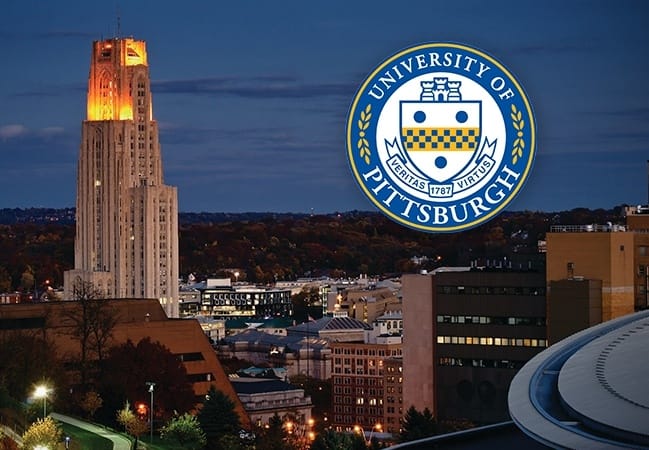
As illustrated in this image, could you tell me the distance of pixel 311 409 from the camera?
8775 cm

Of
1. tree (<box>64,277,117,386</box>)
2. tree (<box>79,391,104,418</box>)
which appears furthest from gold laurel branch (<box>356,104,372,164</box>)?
tree (<box>64,277,117,386</box>)

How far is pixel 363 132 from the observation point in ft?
83.4

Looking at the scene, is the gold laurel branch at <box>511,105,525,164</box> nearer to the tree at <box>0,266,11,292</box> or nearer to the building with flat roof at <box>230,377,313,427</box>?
the building with flat roof at <box>230,377,313,427</box>

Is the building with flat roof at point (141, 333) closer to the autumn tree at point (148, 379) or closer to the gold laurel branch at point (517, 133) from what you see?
the autumn tree at point (148, 379)

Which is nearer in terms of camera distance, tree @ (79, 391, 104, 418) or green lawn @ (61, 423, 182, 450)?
green lawn @ (61, 423, 182, 450)

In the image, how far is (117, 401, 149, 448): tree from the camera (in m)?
37.7

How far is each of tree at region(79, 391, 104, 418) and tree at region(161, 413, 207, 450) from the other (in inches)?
128

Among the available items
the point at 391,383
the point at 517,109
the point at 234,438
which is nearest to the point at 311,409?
the point at 391,383

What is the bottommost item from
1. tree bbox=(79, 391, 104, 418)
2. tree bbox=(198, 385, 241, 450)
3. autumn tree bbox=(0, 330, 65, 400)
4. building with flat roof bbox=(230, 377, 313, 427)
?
building with flat roof bbox=(230, 377, 313, 427)

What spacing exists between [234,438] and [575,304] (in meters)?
19.8

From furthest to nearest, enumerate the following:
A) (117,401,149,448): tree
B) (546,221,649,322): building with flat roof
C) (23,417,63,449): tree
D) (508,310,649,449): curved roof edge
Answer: (546,221,649,322): building with flat roof < (117,401,149,448): tree < (23,417,63,449): tree < (508,310,649,449): curved roof edge

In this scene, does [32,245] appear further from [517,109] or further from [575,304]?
[517,109]

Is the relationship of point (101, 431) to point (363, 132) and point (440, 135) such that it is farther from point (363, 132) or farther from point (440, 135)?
point (363, 132)

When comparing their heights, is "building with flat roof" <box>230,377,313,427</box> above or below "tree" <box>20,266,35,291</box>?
below
